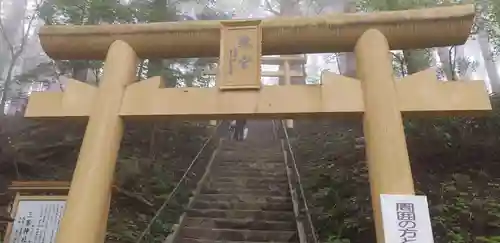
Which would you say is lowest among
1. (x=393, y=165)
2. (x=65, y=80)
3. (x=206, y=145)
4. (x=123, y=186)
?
(x=393, y=165)

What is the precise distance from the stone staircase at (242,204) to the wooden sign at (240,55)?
2.81m

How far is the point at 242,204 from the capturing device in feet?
24.2

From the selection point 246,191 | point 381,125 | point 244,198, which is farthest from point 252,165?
point 381,125

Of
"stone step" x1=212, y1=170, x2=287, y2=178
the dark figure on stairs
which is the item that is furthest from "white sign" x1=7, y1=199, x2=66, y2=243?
the dark figure on stairs

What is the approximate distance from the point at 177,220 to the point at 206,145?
A: 351cm

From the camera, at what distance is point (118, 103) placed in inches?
179

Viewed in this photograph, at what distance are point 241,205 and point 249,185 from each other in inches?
39.7

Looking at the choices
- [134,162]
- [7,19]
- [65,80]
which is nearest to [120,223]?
[134,162]

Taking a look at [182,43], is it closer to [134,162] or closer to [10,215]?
[10,215]

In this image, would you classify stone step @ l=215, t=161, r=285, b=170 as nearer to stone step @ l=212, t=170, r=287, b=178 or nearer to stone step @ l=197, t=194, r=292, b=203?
stone step @ l=212, t=170, r=287, b=178

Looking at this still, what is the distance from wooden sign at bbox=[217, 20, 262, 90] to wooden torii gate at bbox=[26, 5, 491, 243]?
1 centimetres

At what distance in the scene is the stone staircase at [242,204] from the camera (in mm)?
6453

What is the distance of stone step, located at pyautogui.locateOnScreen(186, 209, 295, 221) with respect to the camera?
6871 millimetres

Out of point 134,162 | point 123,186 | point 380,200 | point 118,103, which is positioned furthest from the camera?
point 134,162
